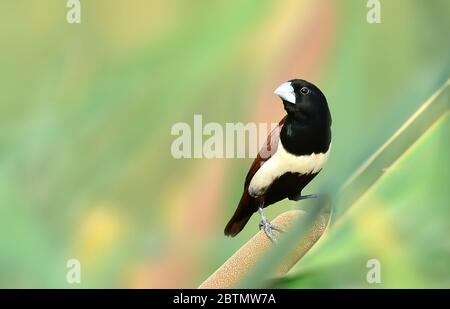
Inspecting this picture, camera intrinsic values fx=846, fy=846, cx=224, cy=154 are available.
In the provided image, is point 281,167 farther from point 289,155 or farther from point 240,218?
point 240,218

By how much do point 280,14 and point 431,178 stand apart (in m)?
0.76

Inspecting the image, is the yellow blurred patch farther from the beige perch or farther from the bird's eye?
the bird's eye

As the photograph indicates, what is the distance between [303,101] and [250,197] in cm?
37

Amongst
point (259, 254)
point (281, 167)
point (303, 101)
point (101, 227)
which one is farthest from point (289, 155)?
point (101, 227)

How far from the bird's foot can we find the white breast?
0.10 meters

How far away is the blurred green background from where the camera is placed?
2840 millimetres

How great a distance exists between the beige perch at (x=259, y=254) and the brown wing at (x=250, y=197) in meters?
0.07

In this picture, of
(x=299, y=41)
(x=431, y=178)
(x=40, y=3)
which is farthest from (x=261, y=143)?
(x=40, y=3)

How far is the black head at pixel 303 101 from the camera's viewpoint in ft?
9.12

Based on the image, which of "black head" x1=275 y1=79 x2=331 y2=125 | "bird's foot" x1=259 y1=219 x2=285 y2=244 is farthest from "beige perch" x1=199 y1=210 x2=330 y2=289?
"black head" x1=275 y1=79 x2=331 y2=125

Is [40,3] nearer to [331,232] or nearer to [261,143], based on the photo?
[261,143]

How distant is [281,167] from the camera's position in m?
2.79

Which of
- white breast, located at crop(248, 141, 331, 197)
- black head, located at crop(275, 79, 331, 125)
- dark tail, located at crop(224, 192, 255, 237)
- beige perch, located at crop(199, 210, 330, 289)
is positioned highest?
black head, located at crop(275, 79, 331, 125)

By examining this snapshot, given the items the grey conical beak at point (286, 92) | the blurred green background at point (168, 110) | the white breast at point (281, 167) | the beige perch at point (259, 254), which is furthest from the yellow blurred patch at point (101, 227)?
the grey conical beak at point (286, 92)
